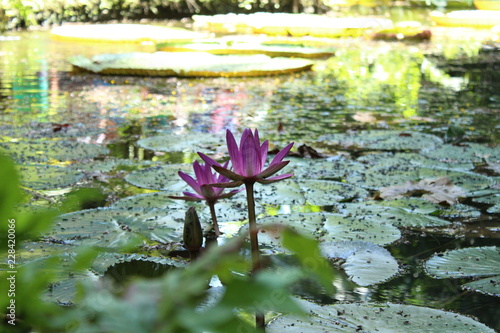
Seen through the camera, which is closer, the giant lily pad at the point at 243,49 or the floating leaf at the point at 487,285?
the floating leaf at the point at 487,285

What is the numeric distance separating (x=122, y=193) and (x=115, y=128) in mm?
1217

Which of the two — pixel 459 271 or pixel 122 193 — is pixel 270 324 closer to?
pixel 459 271

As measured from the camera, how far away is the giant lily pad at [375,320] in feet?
3.38

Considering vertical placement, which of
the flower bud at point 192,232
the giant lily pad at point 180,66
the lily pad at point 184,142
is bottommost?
the lily pad at point 184,142

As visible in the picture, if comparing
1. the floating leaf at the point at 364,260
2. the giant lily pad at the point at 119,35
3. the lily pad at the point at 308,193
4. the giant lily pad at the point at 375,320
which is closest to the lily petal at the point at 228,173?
the giant lily pad at the point at 375,320

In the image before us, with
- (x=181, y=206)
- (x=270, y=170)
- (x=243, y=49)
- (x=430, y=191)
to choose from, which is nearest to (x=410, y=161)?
(x=430, y=191)

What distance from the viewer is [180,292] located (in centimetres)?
24

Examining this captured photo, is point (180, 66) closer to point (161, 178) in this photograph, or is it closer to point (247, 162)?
point (161, 178)

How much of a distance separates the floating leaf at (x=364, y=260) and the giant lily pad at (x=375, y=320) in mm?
193

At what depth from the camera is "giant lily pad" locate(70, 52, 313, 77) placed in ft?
16.6

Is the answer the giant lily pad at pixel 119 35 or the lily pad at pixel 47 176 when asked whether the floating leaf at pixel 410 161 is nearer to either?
the lily pad at pixel 47 176

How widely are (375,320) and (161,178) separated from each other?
1.20 meters

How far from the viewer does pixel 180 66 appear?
509cm

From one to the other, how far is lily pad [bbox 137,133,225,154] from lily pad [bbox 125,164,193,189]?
390 millimetres
